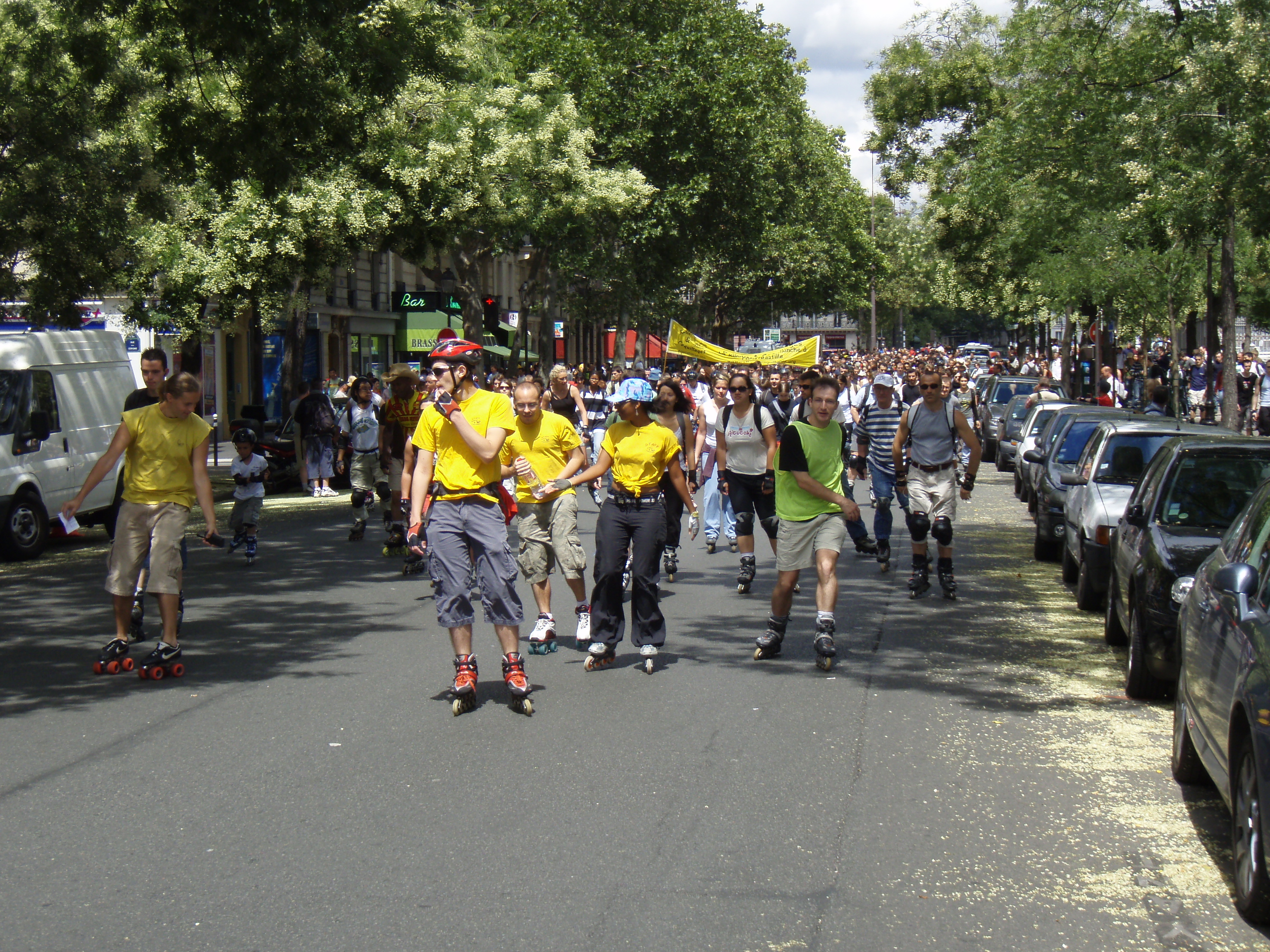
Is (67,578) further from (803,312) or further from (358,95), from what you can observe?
(803,312)

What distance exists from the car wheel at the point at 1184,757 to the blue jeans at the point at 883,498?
687cm

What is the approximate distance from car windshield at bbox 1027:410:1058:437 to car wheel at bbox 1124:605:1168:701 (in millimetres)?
14305

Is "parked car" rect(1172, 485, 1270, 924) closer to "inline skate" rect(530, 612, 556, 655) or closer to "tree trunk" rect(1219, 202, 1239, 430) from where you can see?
"inline skate" rect(530, 612, 556, 655)

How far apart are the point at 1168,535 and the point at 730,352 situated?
25503 millimetres

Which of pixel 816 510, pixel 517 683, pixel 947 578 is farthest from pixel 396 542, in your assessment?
pixel 517 683

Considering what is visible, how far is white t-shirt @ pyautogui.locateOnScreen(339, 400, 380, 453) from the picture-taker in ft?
49.5

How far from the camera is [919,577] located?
1177cm

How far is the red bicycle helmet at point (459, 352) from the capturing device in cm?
755

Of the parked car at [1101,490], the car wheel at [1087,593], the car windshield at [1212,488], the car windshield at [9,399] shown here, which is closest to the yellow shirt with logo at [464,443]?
the car windshield at [1212,488]

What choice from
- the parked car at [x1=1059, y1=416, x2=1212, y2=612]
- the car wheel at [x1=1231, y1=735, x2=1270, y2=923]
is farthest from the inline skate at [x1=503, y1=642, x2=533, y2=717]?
the parked car at [x1=1059, y1=416, x2=1212, y2=612]

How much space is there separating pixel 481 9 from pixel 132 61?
53.8ft

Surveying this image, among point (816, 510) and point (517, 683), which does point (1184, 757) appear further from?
point (517, 683)

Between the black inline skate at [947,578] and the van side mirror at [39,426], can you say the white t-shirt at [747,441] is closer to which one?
the black inline skate at [947,578]

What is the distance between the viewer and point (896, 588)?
12.4 m
